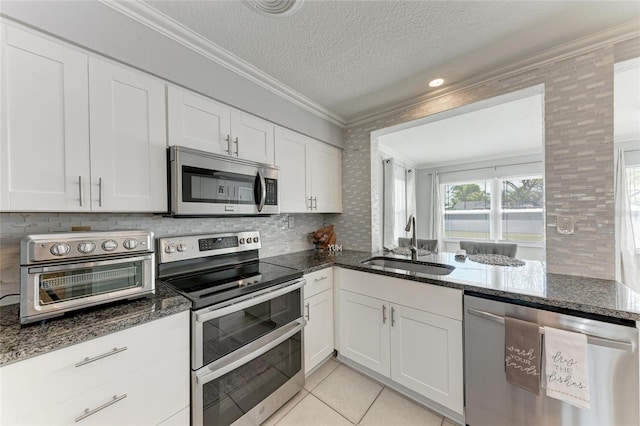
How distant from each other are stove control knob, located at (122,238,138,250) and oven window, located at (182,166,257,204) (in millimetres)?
367

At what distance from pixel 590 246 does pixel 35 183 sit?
3057 mm

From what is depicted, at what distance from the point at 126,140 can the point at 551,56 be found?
2.76 metres

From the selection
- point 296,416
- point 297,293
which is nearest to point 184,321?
point 297,293

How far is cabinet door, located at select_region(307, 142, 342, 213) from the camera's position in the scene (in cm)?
249

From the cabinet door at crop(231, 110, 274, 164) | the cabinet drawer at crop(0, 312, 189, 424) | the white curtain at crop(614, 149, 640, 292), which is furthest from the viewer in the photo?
the white curtain at crop(614, 149, 640, 292)

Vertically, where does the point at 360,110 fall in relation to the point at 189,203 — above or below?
above

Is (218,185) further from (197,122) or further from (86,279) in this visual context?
(86,279)

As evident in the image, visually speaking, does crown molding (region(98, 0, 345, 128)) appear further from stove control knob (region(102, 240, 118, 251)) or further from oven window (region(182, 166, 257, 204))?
stove control knob (region(102, 240, 118, 251))

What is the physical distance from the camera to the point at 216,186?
1.59m

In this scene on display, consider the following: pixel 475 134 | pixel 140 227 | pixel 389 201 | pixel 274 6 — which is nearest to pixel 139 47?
pixel 274 6

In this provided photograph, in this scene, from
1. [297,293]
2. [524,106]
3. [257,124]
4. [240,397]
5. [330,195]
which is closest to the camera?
[240,397]

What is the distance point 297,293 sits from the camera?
171 centimetres

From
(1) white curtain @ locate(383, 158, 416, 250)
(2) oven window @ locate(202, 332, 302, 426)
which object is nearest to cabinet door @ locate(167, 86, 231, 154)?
(2) oven window @ locate(202, 332, 302, 426)

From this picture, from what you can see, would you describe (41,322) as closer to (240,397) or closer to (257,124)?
(240,397)
